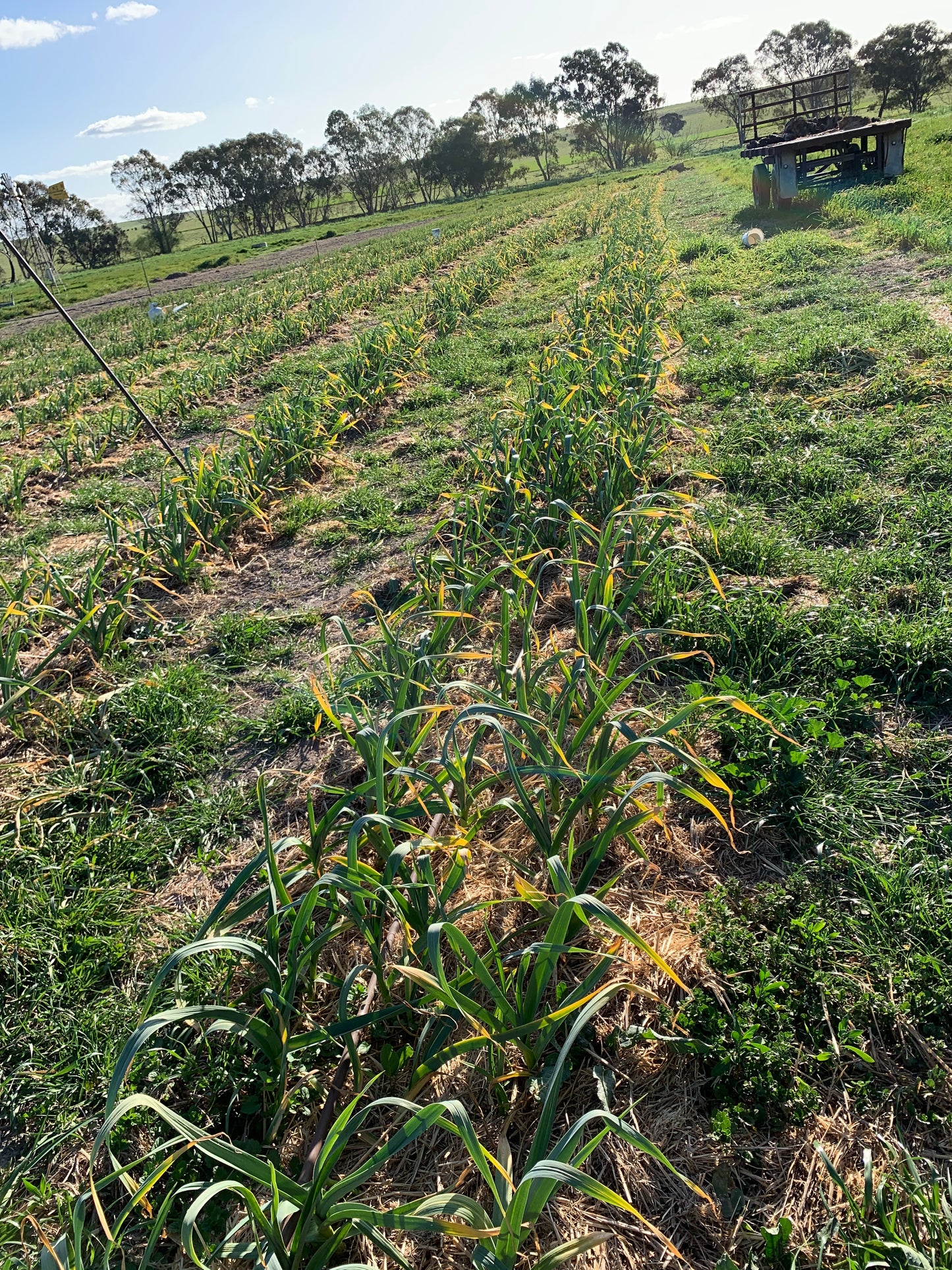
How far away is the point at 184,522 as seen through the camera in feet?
14.1

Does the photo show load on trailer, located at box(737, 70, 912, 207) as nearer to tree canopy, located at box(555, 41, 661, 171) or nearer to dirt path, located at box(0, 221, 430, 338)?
dirt path, located at box(0, 221, 430, 338)

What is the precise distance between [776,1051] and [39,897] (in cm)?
209

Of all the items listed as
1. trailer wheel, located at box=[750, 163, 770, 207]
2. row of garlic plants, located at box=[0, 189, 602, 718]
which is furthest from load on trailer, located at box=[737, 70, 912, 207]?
row of garlic plants, located at box=[0, 189, 602, 718]

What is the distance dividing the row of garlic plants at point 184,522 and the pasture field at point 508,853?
4cm

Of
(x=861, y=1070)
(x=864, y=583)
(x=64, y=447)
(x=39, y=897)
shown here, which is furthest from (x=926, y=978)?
(x=64, y=447)

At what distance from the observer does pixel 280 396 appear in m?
7.66

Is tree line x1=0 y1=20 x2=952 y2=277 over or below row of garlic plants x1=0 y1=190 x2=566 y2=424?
over

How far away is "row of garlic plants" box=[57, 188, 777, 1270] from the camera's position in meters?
1.24

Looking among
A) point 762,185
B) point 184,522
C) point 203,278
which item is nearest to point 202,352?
point 184,522

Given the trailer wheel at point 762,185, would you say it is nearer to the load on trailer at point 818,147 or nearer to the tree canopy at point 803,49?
the load on trailer at point 818,147

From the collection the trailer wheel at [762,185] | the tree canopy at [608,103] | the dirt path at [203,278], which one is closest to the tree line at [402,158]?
the tree canopy at [608,103]

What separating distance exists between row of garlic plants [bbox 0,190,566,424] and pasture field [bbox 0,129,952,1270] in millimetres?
4151

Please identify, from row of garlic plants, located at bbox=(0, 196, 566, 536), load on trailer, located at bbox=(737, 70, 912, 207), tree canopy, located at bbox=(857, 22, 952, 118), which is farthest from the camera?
tree canopy, located at bbox=(857, 22, 952, 118)

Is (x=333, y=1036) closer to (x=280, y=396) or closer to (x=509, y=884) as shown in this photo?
(x=509, y=884)
